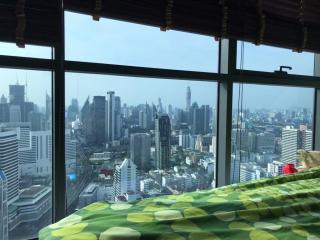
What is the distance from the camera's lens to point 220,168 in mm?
2238

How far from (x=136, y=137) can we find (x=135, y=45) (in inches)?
22.1

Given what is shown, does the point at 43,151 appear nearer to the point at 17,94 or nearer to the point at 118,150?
the point at 17,94

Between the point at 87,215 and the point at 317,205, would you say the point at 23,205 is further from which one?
the point at 317,205

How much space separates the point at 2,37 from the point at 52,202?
850 millimetres

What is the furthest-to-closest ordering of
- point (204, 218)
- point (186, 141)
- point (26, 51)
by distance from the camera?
point (186, 141) → point (26, 51) → point (204, 218)

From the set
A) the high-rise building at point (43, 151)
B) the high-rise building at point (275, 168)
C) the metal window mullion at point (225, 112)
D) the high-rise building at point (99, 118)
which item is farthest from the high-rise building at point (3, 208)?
the high-rise building at point (275, 168)

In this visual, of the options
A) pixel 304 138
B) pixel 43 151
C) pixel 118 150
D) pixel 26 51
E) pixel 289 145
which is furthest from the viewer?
pixel 304 138

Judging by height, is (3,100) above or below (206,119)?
above

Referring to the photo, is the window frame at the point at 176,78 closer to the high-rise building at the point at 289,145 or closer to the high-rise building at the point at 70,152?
the high-rise building at the point at 70,152

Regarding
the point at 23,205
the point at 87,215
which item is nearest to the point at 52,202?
the point at 23,205

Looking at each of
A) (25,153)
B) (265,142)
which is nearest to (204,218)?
(25,153)

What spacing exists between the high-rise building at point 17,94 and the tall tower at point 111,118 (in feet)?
1.52

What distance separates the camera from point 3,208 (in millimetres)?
1535

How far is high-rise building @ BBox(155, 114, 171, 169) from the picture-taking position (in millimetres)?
2012
